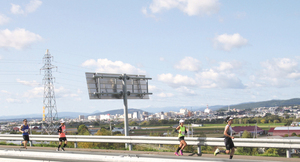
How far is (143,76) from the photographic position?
2178cm

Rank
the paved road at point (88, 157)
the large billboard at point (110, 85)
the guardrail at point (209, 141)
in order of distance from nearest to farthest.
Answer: the paved road at point (88, 157)
the guardrail at point (209, 141)
the large billboard at point (110, 85)

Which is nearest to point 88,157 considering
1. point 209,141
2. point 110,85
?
point 209,141

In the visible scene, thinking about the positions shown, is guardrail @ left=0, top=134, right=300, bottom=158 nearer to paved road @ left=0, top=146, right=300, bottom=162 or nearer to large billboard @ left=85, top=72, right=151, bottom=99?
large billboard @ left=85, top=72, right=151, bottom=99

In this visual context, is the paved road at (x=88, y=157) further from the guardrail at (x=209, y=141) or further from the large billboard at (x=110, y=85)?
the large billboard at (x=110, y=85)

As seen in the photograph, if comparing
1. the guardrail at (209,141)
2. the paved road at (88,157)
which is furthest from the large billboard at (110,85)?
the paved road at (88,157)

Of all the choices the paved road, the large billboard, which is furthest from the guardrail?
the paved road

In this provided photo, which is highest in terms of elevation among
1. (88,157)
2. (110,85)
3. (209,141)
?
(110,85)

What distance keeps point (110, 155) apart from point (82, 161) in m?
0.67

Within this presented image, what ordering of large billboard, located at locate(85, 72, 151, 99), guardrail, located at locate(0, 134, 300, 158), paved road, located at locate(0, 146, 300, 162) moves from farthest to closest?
1. large billboard, located at locate(85, 72, 151, 99)
2. guardrail, located at locate(0, 134, 300, 158)
3. paved road, located at locate(0, 146, 300, 162)

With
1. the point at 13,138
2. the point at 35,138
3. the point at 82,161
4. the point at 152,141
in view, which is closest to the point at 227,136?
the point at 152,141

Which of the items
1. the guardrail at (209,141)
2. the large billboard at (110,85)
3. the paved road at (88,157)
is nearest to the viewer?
the paved road at (88,157)

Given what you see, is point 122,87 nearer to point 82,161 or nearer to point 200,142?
point 200,142

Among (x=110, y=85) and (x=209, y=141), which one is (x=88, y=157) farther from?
(x=110, y=85)

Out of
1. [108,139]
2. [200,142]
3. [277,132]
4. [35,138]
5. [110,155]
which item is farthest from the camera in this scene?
[277,132]
